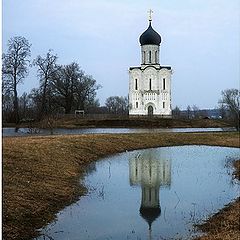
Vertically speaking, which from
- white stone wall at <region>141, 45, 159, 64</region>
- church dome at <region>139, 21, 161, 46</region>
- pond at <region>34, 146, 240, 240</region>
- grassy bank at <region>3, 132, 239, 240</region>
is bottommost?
pond at <region>34, 146, 240, 240</region>

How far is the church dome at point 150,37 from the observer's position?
241ft

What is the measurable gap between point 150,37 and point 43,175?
5908 cm

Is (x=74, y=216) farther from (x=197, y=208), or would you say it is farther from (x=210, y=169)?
(x=210, y=169)

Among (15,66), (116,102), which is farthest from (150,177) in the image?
(116,102)

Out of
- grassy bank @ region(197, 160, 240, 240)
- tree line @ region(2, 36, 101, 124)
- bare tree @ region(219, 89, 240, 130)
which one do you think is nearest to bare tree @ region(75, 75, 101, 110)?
tree line @ region(2, 36, 101, 124)

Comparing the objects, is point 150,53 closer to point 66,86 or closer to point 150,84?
point 150,84

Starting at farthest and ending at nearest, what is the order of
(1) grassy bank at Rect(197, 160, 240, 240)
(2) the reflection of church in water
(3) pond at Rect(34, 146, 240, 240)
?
(2) the reflection of church in water < (3) pond at Rect(34, 146, 240, 240) < (1) grassy bank at Rect(197, 160, 240, 240)

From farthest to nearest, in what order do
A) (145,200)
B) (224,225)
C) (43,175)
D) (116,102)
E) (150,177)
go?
(116,102) → (150,177) → (43,175) → (145,200) → (224,225)

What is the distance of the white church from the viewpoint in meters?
74.4

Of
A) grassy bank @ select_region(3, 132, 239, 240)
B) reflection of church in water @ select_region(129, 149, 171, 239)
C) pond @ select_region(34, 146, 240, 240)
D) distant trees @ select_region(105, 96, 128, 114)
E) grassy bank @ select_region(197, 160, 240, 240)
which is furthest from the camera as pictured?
distant trees @ select_region(105, 96, 128, 114)

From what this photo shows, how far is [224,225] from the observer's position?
35.9 feet

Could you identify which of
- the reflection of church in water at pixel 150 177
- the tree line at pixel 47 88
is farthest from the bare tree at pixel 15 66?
the reflection of church in water at pixel 150 177

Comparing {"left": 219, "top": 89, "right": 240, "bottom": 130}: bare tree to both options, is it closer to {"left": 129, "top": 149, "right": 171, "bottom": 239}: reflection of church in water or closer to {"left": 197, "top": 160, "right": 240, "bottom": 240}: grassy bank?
{"left": 129, "top": 149, "right": 171, "bottom": 239}: reflection of church in water

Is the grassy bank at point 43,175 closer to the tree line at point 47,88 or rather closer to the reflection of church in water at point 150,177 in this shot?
the reflection of church in water at point 150,177
